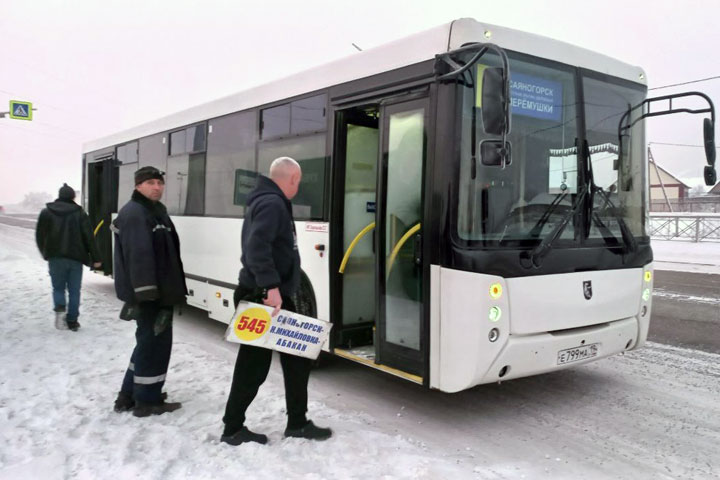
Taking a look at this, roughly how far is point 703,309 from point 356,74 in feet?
23.9

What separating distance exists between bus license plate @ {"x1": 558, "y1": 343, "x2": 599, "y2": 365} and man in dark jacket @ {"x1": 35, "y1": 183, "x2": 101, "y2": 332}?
19.4 feet

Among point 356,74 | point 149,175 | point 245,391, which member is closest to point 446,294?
point 245,391

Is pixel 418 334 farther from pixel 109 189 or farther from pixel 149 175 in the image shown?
pixel 109 189

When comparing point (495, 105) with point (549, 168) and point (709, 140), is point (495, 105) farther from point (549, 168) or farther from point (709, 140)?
point (709, 140)

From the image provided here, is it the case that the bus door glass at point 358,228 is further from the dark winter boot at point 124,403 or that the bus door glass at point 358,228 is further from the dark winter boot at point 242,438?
the dark winter boot at point 124,403

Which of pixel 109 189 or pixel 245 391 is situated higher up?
pixel 109 189

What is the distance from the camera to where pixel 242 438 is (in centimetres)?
382

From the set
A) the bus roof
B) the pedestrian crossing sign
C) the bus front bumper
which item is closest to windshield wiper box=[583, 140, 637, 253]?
the bus front bumper

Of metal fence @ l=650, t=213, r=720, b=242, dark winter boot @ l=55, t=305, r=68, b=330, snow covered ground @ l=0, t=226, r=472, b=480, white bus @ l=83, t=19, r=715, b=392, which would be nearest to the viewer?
snow covered ground @ l=0, t=226, r=472, b=480

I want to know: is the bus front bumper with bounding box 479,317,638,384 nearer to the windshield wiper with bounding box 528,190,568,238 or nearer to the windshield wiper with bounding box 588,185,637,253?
the windshield wiper with bounding box 588,185,637,253

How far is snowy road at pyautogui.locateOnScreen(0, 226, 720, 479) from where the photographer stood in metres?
3.59

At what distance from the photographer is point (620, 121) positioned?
493 centimetres

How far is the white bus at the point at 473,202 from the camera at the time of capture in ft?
13.3

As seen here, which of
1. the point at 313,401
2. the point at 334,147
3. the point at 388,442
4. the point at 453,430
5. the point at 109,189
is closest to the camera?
the point at 388,442
